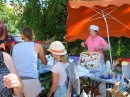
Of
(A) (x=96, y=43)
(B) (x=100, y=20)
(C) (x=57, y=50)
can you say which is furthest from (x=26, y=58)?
(B) (x=100, y=20)

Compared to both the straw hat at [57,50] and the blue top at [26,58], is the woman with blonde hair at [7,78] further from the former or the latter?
the straw hat at [57,50]

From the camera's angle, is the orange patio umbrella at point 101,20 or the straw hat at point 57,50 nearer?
the straw hat at point 57,50

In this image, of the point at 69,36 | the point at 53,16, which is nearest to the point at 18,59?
the point at 69,36

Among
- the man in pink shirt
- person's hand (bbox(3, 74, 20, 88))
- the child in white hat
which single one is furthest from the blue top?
person's hand (bbox(3, 74, 20, 88))

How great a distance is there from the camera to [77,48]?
7.70 m

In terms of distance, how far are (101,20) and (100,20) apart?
0.08 ft

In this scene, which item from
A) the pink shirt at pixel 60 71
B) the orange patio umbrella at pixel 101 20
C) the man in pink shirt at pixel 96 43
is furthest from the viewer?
the orange patio umbrella at pixel 101 20

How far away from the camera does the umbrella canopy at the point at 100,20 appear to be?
17.9 ft

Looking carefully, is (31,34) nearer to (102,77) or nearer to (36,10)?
(102,77)

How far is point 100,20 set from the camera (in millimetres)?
5711

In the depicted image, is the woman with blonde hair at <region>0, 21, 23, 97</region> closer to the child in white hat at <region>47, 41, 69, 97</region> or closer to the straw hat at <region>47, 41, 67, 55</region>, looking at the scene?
the child in white hat at <region>47, 41, 69, 97</region>

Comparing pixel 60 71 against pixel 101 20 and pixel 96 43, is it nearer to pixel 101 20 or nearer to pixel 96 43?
pixel 96 43

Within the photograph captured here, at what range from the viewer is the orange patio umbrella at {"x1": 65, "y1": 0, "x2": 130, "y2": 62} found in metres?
5.46

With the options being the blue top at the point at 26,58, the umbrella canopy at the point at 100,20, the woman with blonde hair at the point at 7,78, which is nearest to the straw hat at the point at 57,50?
the blue top at the point at 26,58
